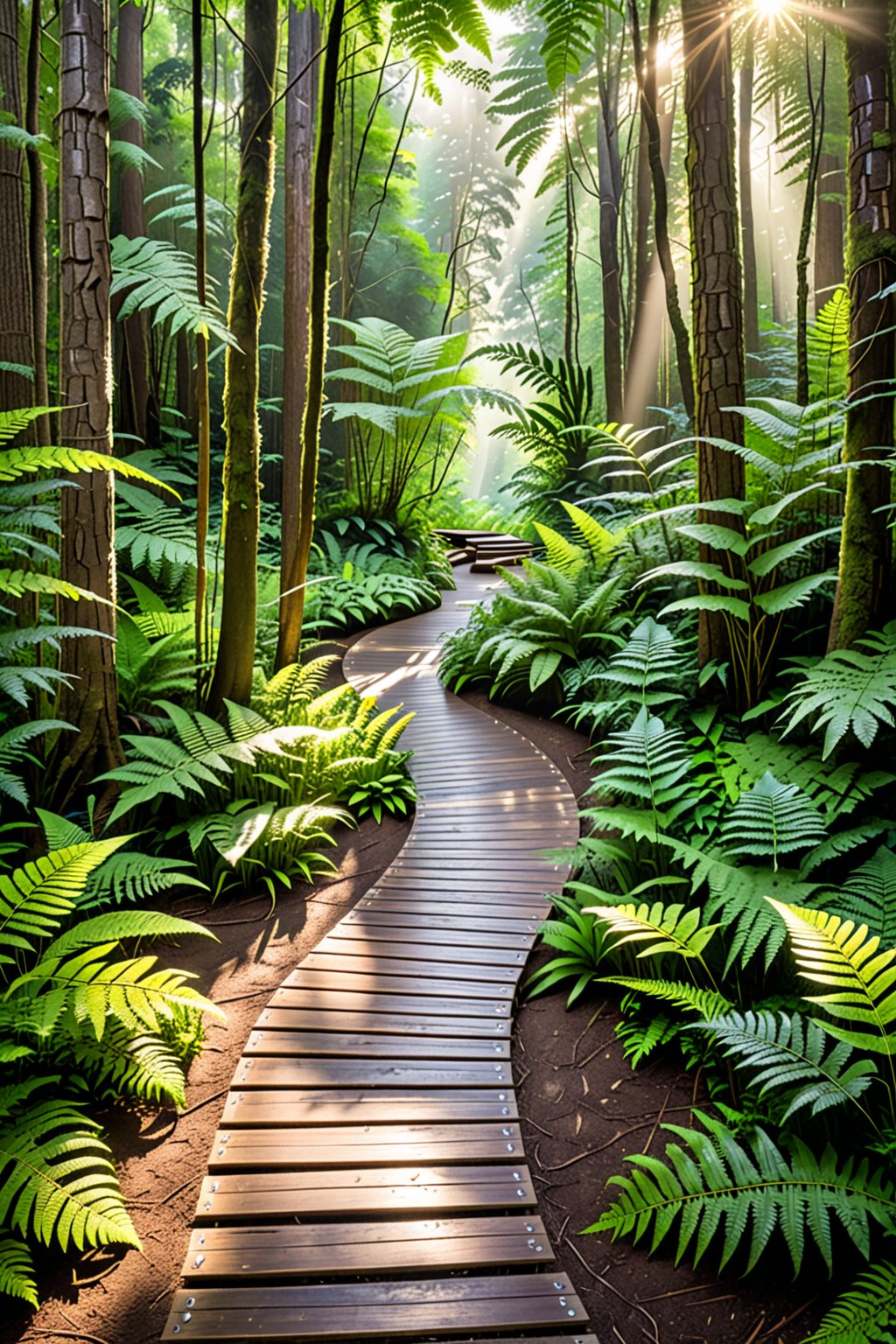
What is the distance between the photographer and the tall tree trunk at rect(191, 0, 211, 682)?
11.6 feet

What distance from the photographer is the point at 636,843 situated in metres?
3.51

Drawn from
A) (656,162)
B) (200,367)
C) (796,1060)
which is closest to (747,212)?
(656,162)

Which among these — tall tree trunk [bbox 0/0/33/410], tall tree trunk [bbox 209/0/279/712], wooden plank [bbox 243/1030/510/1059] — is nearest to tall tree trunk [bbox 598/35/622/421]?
tall tree trunk [bbox 209/0/279/712]

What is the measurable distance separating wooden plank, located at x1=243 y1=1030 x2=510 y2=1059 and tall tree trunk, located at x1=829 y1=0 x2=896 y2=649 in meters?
2.33

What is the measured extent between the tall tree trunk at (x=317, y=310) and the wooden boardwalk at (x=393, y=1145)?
2068 mm

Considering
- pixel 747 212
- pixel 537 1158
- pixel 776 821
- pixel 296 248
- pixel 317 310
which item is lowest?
pixel 537 1158

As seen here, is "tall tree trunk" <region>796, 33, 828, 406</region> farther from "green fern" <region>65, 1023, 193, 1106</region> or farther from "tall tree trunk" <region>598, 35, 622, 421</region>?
"tall tree trunk" <region>598, 35, 622, 421</region>

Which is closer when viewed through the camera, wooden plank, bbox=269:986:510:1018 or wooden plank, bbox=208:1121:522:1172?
wooden plank, bbox=208:1121:522:1172

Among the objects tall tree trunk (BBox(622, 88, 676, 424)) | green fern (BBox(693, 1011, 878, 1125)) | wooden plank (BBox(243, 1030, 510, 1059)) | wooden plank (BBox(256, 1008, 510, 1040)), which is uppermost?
tall tree trunk (BBox(622, 88, 676, 424))

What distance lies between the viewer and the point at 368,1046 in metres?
2.86

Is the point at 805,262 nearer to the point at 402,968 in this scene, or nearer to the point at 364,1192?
the point at 402,968

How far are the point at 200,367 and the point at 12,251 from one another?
1307 millimetres

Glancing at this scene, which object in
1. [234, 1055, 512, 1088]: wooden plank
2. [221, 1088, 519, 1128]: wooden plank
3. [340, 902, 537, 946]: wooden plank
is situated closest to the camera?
[221, 1088, 519, 1128]: wooden plank

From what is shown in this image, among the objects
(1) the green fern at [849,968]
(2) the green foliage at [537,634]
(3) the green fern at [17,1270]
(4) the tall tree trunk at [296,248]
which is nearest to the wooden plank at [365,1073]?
(3) the green fern at [17,1270]
